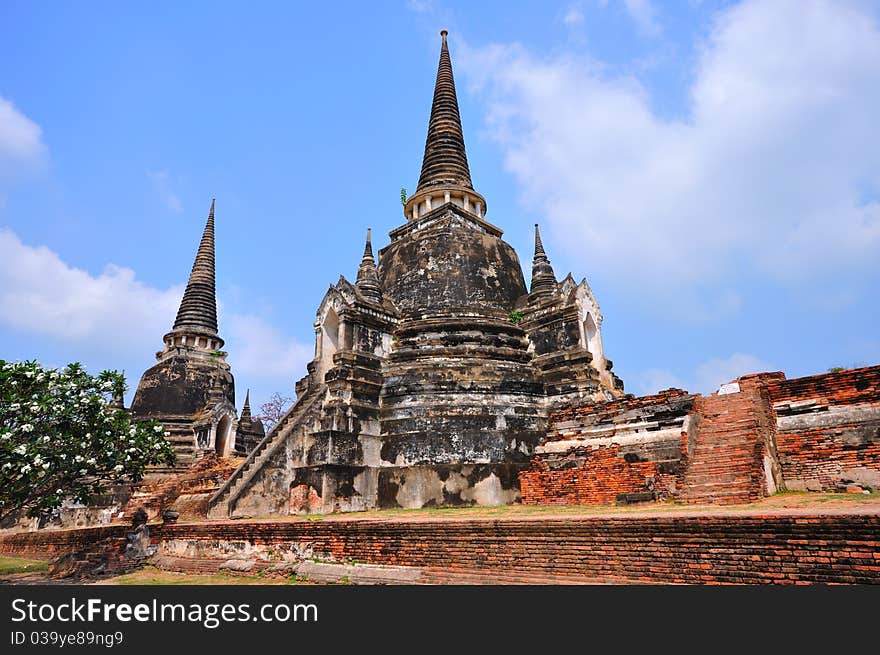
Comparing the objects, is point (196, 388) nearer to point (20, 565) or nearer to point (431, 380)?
point (20, 565)

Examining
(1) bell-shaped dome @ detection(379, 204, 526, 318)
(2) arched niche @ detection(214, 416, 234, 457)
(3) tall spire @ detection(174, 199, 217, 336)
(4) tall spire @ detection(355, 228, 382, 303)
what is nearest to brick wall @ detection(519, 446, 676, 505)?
(1) bell-shaped dome @ detection(379, 204, 526, 318)

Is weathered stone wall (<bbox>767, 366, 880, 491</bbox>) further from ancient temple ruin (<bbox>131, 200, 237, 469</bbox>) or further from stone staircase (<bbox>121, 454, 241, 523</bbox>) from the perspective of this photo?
ancient temple ruin (<bbox>131, 200, 237, 469</bbox>)

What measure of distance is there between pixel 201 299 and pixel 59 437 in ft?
66.6

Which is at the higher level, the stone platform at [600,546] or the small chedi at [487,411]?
the small chedi at [487,411]

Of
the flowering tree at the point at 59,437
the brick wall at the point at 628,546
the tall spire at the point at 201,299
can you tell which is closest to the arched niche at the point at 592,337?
the brick wall at the point at 628,546

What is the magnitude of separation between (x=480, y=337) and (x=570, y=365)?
2.70 metres

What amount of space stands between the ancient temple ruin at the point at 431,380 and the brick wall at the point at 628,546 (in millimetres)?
4731

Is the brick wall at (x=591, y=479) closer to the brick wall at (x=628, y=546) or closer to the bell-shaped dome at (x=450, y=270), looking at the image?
the brick wall at (x=628, y=546)

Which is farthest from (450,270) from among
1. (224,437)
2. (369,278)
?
(224,437)

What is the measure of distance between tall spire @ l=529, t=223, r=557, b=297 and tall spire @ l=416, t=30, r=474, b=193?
4.74 metres

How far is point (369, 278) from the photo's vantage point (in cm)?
1947

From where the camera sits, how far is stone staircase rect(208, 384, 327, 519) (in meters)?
14.7

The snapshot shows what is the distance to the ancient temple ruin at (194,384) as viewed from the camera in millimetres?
25953

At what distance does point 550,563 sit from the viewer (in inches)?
292
